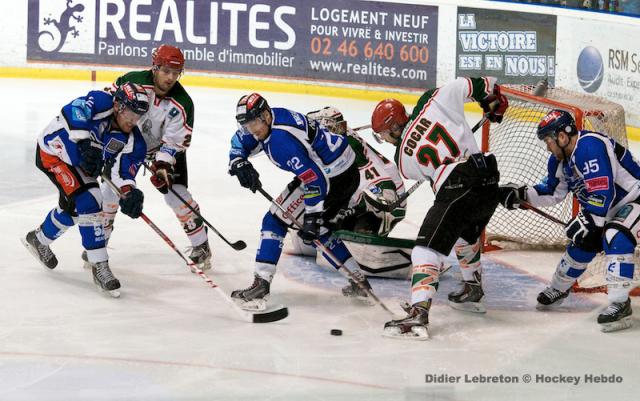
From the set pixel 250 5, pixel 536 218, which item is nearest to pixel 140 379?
pixel 536 218

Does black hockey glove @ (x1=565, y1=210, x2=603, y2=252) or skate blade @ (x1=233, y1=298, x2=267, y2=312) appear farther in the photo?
skate blade @ (x1=233, y1=298, x2=267, y2=312)

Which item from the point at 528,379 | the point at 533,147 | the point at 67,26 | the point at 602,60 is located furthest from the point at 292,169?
the point at 67,26

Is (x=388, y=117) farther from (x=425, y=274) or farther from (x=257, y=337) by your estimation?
(x=257, y=337)

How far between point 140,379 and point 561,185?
2130 mm

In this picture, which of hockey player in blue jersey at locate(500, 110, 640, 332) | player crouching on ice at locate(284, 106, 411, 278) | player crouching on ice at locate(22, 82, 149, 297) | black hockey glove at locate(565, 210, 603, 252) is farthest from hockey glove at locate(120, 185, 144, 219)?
black hockey glove at locate(565, 210, 603, 252)

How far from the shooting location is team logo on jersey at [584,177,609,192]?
4453 mm

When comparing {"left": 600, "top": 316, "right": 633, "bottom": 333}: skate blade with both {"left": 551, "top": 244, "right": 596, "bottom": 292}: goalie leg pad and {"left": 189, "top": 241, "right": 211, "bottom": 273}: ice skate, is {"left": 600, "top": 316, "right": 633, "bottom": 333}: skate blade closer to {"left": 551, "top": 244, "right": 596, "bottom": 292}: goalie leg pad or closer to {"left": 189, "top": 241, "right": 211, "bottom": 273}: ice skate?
{"left": 551, "top": 244, "right": 596, "bottom": 292}: goalie leg pad

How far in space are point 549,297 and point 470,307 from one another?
0.38m

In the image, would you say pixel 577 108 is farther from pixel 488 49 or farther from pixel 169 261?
pixel 488 49

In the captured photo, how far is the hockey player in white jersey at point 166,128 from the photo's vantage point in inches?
204

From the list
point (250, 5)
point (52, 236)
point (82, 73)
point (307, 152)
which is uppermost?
point (250, 5)

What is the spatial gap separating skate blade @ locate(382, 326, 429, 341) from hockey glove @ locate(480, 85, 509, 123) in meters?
1.19

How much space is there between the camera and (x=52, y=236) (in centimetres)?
522

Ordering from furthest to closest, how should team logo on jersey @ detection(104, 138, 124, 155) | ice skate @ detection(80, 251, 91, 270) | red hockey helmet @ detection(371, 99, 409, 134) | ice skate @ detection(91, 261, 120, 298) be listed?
ice skate @ detection(80, 251, 91, 270)
team logo on jersey @ detection(104, 138, 124, 155)
ice skate @ detection(91, 261, 120, 298)
red hockey helmet @ detection(371, 99, 409, 134)
